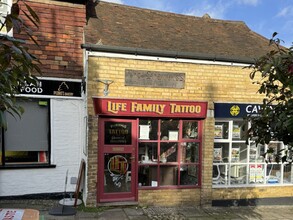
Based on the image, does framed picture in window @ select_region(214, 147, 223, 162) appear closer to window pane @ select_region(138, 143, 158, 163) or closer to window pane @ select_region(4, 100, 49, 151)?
window pane @ select_region(138, 143, 158, 163)

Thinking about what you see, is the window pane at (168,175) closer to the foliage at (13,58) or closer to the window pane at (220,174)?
the window pane at (220,174)

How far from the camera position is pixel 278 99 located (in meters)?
3.05

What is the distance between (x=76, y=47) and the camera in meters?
7.88

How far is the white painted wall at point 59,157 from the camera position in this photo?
7312 mm

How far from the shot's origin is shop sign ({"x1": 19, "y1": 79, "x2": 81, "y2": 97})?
7375mm

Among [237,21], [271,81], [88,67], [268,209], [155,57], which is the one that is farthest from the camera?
[237,21]

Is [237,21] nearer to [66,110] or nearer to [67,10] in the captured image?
[67,10]

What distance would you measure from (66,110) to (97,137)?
132 cm

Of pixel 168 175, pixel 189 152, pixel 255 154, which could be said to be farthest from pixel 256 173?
pixel 168 175

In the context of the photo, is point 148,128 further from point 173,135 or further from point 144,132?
point 173,135

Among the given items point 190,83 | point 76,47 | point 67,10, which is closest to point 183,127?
point 190,83

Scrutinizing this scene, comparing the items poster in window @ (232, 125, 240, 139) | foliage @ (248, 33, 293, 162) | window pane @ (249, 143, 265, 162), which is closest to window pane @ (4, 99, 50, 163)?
poster in window @ (232, 125, 240, 139)

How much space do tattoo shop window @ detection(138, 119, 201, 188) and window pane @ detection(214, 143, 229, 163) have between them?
0.55 metres

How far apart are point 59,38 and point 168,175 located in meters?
4.47
